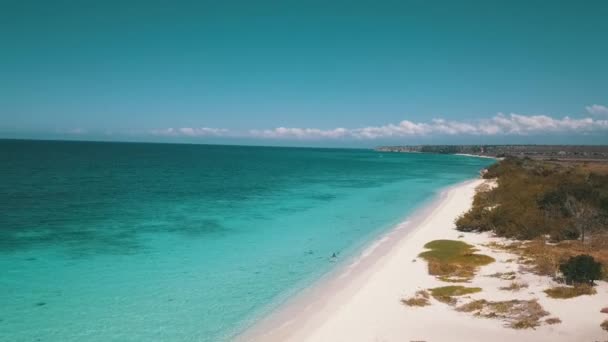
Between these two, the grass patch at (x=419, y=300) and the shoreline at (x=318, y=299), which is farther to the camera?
the grass patch at (x=419, y=300)

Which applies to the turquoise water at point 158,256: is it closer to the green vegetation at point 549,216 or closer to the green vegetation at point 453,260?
the green vegetation at point 453,260

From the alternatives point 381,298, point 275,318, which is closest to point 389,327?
point 381,298

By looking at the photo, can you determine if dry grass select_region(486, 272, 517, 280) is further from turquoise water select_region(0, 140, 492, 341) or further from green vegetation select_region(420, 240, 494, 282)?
turquoise water select_region(0, 140, 492, 341)

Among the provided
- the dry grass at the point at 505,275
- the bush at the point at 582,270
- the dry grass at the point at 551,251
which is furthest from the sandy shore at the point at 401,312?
the dry grass at the point at 551,251

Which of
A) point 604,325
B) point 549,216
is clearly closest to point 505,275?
point 604,325

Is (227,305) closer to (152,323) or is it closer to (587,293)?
(152,323)

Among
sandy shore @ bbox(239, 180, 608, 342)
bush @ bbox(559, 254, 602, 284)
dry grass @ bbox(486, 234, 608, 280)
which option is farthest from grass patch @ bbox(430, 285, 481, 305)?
dry grass @ bbox(486, 234, 608, 280)
